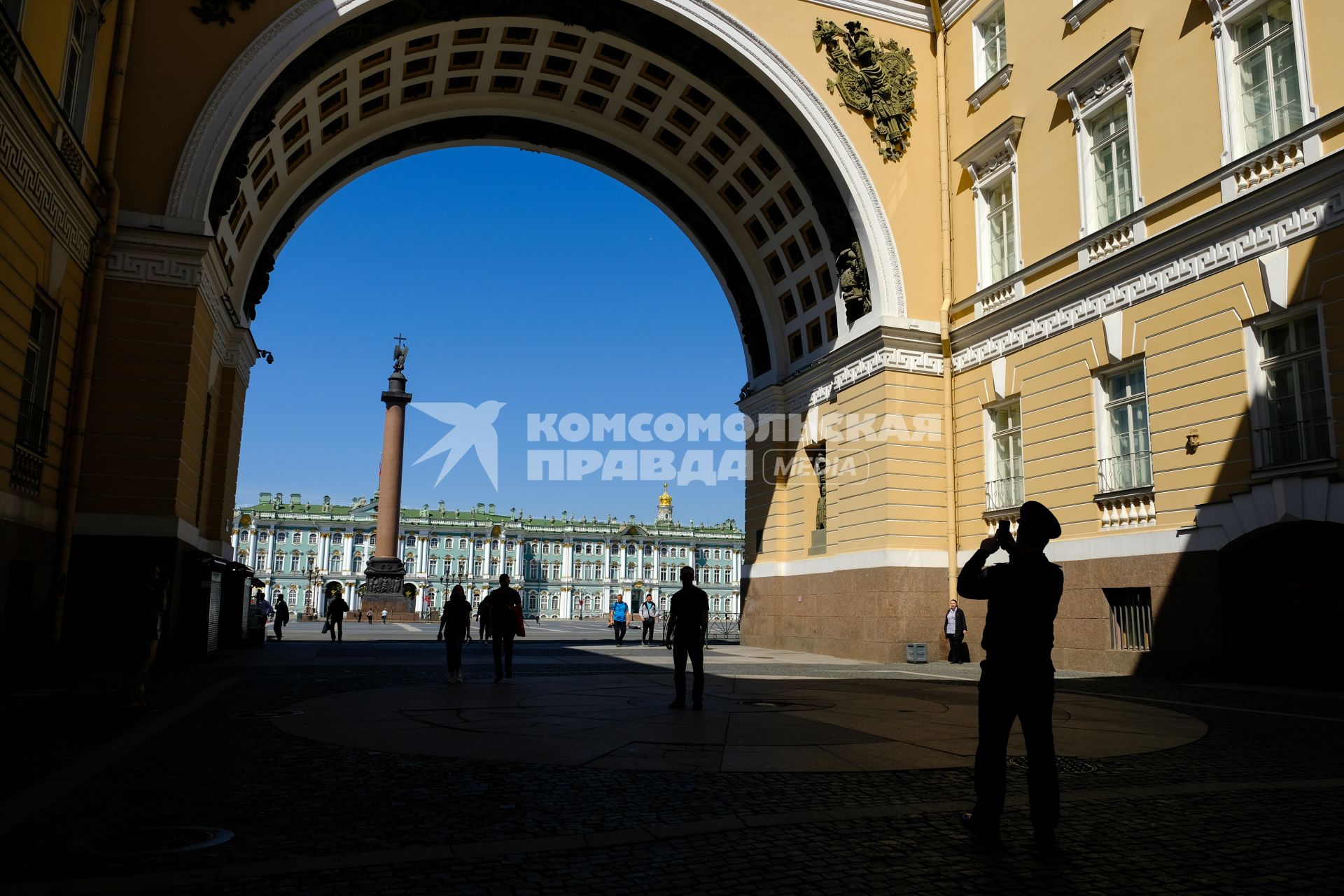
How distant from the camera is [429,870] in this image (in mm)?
4742

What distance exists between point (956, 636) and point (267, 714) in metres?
16.2

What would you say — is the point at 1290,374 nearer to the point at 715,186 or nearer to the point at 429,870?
the point at 429,870

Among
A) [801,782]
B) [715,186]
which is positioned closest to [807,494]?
[715,186]

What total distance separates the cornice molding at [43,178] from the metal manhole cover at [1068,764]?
1539cm

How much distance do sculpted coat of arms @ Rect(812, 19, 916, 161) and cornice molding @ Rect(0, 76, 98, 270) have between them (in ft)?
59.2

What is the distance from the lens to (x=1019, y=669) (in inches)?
211

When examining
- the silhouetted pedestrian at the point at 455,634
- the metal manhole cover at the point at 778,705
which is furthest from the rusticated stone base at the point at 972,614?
the silhouetted pedestrian at the point at 455,634

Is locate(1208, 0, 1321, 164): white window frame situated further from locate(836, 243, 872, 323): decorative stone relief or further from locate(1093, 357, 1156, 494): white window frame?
locate(836, 243, 872, 323): decorative stone relief

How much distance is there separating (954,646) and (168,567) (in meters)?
17.2

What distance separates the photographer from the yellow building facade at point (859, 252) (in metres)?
15.8

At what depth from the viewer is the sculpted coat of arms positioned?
25.3 metres

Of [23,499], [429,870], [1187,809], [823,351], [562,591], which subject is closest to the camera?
[429,870]

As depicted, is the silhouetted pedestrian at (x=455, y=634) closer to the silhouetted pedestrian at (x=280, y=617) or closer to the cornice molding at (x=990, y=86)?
the cornice molding at (x=990, y=86)

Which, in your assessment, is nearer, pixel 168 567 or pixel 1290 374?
pixel 1290 374
